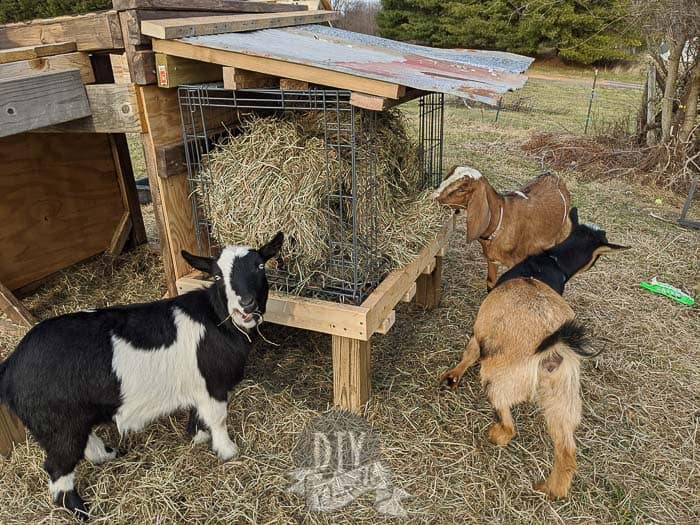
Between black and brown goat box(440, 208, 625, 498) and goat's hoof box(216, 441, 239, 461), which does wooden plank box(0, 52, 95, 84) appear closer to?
goat's hoof box(216, 441, 239, 461)

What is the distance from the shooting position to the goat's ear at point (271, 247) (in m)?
2.89

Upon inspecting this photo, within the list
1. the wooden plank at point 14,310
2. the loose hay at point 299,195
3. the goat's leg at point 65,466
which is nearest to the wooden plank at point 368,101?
the loose hay at point 299,195

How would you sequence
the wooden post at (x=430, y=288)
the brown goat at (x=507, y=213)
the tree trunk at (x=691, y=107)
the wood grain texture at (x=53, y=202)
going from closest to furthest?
the brown goat at (x=507, y=213) < the wood grain texture at (x=53, y=202) < the wooden post at (x=430, y=288) < the tree trunk at (x=691, y=107)

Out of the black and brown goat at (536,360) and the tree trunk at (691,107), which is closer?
the black and brown goat at (536,360)

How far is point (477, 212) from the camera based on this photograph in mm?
4238

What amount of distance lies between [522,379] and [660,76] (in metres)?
Answer: 9.46

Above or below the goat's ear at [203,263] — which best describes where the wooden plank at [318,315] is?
below

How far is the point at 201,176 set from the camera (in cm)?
352

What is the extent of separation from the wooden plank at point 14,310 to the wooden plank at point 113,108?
5.72 ft

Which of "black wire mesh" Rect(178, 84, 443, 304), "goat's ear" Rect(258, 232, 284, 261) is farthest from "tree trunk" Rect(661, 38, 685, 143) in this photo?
"goat's ear" Rect(258, 232, 284, 261)

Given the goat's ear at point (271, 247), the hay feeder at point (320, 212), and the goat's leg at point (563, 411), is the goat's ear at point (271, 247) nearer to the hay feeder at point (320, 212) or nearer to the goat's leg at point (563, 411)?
the hay feeder at point (320, 212)

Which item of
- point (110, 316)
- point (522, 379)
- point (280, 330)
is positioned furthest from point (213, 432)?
point (522, 379)

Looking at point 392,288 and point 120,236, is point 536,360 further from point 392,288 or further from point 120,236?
point 120,236

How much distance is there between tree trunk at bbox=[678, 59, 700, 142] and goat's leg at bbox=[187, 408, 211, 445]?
945 cm
